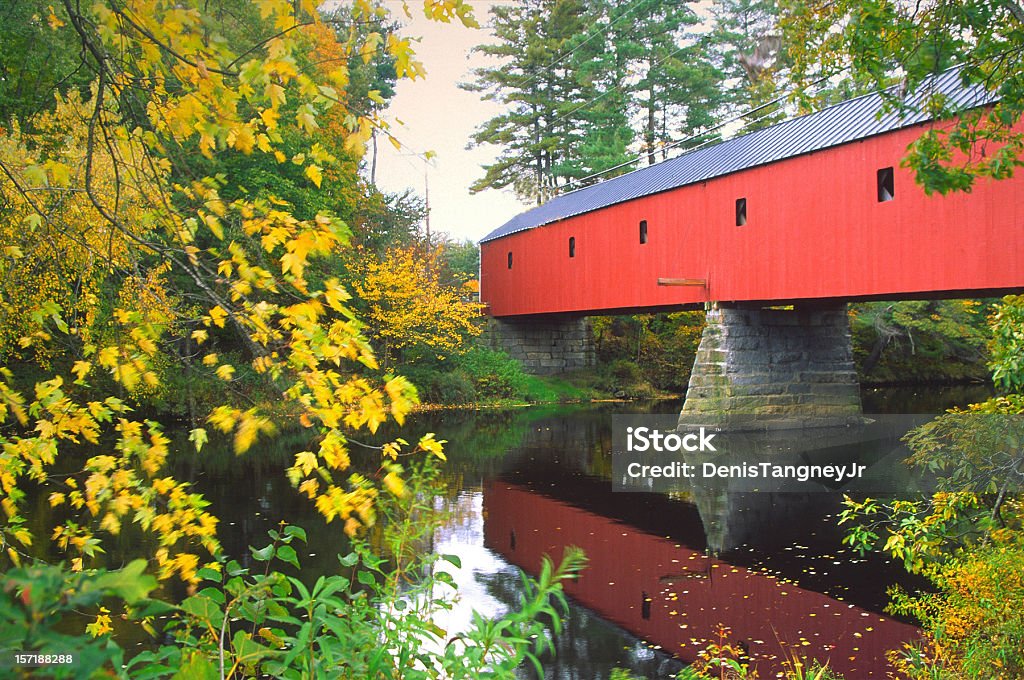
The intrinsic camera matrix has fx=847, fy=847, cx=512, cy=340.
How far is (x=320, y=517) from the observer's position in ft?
27.8

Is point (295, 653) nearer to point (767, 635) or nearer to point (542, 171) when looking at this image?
point (767, 635)

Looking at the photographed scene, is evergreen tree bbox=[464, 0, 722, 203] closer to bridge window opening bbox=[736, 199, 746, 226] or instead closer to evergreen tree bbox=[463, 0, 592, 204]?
evergreen tree bbox=[463, 0, 592, 204]

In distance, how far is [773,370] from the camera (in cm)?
1507

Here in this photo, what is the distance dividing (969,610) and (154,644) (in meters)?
4.12

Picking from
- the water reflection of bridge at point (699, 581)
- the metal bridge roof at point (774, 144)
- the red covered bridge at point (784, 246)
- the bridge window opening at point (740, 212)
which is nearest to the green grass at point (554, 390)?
the red covered bridge at point (784, 246)

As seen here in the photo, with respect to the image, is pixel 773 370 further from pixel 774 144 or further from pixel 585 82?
pixel 585 82

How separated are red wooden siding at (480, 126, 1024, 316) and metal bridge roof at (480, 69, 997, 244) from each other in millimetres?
159

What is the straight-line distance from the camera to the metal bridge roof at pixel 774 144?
1130 centimetres

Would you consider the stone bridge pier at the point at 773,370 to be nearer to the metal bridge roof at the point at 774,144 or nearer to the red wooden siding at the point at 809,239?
the red wooden siding at the point at 809,239

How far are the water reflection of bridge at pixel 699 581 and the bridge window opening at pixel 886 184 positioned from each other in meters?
4.65

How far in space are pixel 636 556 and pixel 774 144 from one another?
360 inches

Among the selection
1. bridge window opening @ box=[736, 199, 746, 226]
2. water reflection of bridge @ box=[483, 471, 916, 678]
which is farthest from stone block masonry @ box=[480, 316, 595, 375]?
water reflection of bridge @ box=[483, 471, 916, 678]

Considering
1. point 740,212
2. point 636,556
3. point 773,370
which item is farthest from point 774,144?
point 636,556

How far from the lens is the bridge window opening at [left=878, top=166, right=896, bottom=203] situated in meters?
11.6
